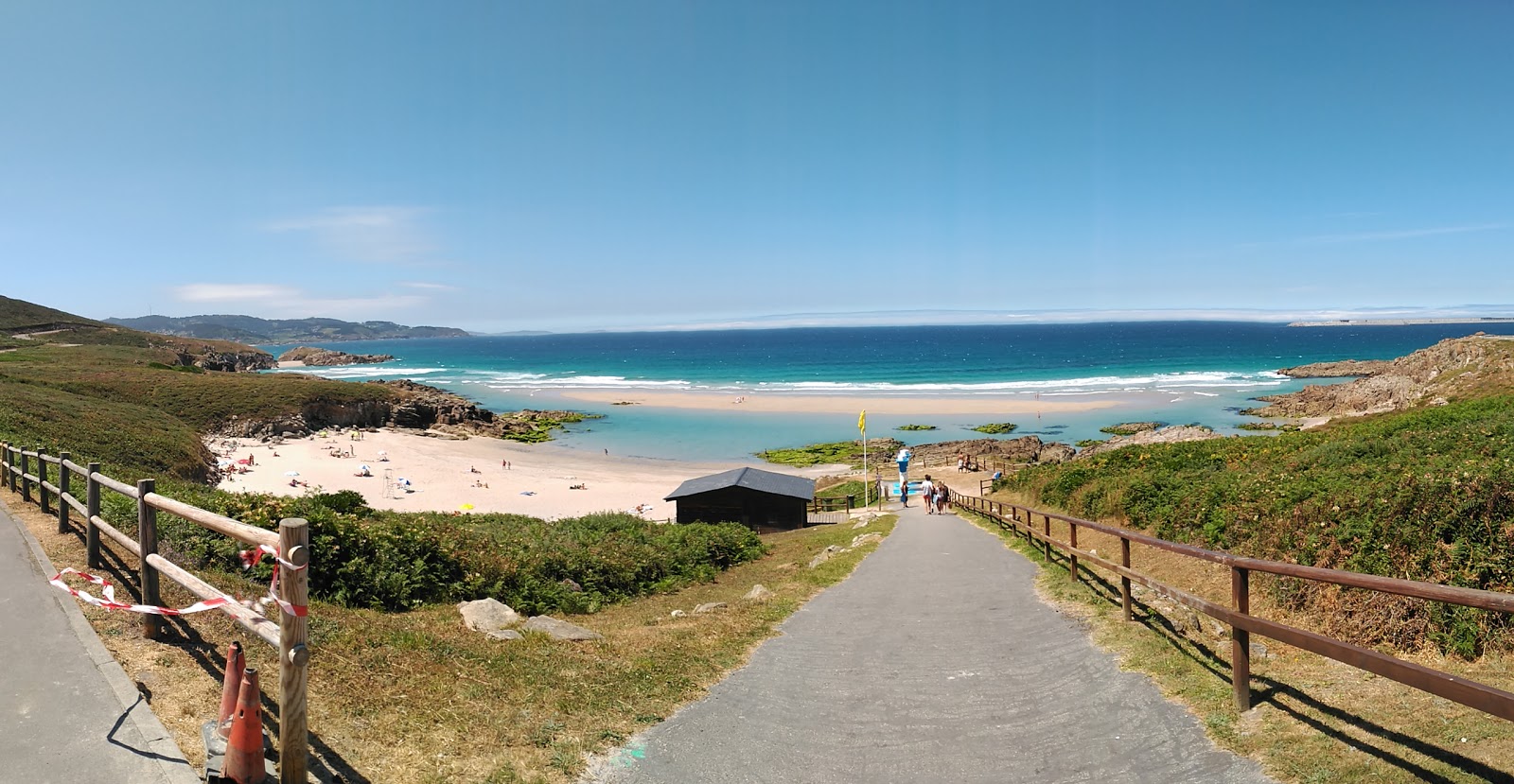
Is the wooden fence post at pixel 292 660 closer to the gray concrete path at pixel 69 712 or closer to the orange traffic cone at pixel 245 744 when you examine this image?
the orange traffic cone at pixel 245 744

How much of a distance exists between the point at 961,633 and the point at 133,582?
8.23 m

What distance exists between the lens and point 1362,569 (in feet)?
24.5

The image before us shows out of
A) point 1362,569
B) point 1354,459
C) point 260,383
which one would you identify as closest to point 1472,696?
point 1362,569

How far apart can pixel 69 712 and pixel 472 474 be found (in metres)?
42.3

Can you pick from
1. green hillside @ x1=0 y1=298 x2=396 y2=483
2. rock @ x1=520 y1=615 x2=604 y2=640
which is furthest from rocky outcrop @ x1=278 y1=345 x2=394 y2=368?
rock @ x1=520 y1=615 x2=604 y2=640

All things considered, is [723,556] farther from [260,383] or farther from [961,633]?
[260,383]

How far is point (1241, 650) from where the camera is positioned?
5.38 m

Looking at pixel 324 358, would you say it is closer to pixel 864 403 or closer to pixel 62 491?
pixel 864 403

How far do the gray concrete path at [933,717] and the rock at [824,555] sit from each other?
21.7 ft

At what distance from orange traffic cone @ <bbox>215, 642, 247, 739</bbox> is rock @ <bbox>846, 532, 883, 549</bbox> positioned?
46.2 feet

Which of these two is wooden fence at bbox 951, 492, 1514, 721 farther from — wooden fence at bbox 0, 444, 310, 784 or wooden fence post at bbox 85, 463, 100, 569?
wooden fence post at bbox 85, 463, 100, 569

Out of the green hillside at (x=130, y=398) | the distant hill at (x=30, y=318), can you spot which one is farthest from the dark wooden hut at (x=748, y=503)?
the distant hill at (x=30, y=318)

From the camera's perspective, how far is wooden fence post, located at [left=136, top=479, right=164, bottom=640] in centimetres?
595

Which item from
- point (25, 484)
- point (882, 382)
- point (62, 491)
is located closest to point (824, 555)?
point (62, 491)
